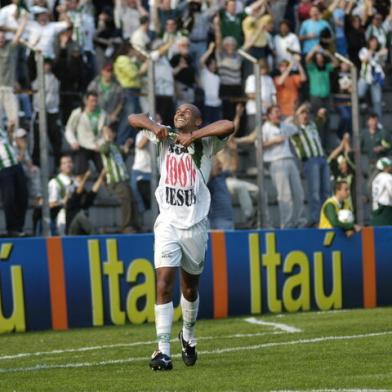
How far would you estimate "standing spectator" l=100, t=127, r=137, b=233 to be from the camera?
17.1 metres

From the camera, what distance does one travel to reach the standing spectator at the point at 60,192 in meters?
16.7

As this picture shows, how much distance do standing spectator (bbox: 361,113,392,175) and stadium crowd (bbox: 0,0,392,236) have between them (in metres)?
0.02

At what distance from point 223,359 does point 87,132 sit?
6326 mm

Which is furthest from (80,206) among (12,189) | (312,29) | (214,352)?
(312,29)

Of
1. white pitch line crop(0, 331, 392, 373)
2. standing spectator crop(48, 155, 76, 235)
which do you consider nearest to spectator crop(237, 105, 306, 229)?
standing spectator crop(48, 155, 76, 235)

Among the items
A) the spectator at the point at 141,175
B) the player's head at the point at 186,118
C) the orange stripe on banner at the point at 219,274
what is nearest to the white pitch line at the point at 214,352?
the player's head at the point at 186,118

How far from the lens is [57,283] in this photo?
1550cm

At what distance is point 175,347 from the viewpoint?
502 inches

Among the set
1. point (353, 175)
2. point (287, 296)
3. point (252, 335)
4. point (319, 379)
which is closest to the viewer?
point (319, 379)

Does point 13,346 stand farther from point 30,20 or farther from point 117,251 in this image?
point 30,20

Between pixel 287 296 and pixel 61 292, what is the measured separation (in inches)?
123

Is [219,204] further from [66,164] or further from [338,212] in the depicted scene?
[66,164]

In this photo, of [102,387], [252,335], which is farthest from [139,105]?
[102,387]

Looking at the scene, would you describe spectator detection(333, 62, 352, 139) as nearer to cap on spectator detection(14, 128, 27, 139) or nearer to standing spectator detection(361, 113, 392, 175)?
standing spectator detection(361, 113, 392, 175)
